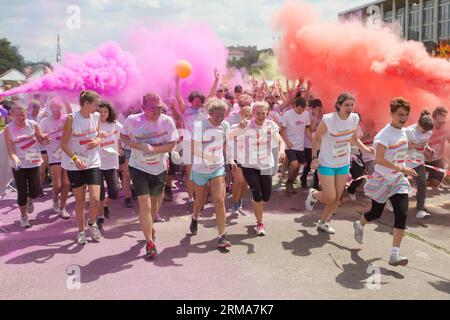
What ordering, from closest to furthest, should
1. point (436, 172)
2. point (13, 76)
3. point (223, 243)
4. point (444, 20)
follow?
point (223, 243)
point (436, 172)
point (13, 76)
point (444, 20)

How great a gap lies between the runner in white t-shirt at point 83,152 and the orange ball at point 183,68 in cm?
267

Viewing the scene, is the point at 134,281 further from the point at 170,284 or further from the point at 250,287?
the point at 250,287

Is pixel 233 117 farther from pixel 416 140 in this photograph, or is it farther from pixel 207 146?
pixel 416 140

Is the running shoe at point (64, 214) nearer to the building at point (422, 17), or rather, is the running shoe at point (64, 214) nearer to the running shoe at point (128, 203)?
the running shoe at point (128, 203)

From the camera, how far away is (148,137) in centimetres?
452

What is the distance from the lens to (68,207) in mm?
6465

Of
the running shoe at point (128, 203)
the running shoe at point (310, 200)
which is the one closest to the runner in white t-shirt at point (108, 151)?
the running shoe at point (128, 203)

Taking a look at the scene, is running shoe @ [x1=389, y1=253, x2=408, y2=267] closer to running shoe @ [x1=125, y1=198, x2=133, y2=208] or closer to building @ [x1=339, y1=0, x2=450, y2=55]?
running shoe @ [x1=125, y1=198, x2=133, y2=208]

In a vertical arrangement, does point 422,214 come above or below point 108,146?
below

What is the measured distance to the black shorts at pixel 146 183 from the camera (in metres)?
4.39

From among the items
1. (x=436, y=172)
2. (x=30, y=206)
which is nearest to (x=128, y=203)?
(x=30, y=206)

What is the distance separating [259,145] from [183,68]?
2.82 meters
